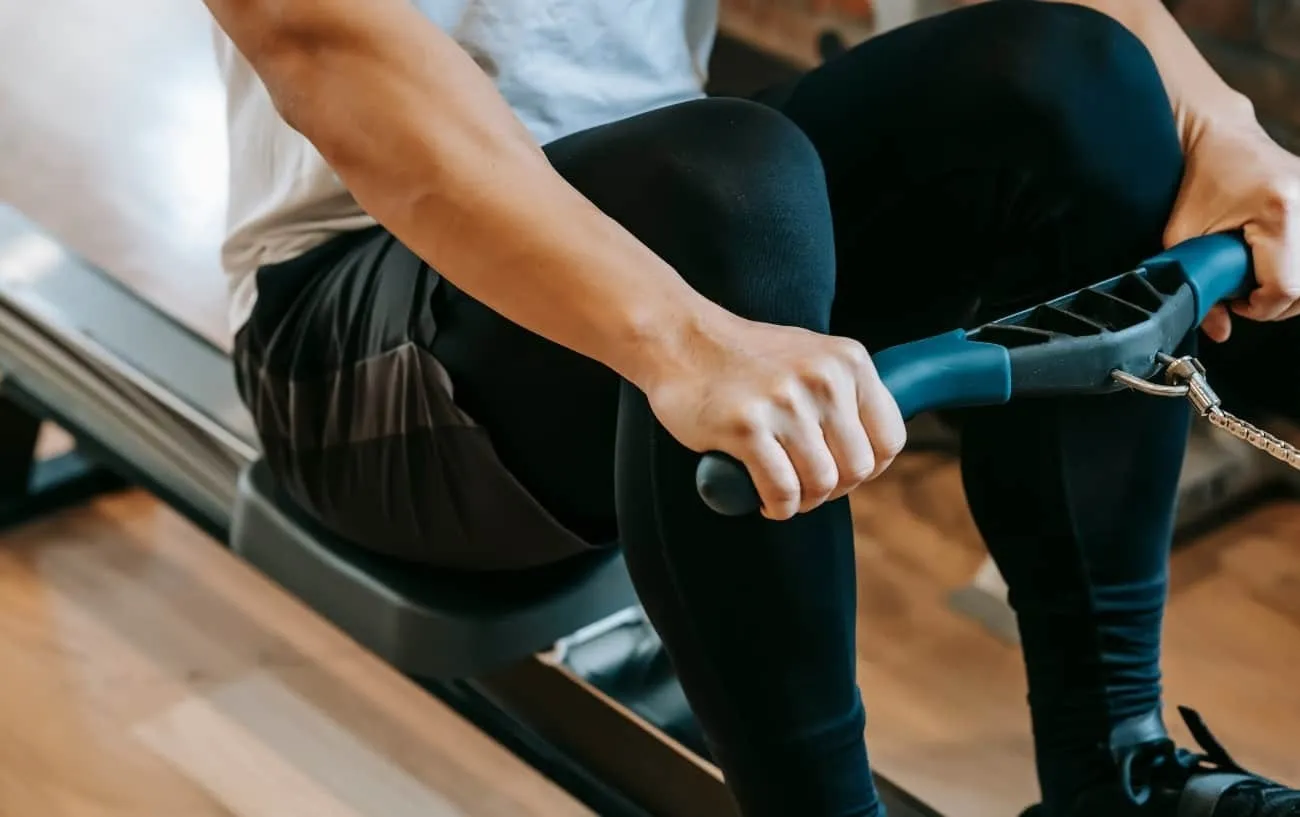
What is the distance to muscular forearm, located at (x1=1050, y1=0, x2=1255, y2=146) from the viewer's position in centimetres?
88

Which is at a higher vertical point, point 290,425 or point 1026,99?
point 1026,99

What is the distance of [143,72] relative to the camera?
7.59 ft

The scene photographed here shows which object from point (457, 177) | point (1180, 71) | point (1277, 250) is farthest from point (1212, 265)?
point (457, 177)

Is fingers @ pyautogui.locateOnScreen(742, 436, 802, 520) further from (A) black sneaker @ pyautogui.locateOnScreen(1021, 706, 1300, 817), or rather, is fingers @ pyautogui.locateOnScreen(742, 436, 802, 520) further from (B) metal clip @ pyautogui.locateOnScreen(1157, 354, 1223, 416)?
(A) black sneaker @ pyautogui.locateOnScreen(1021, 706, 1300, 817)

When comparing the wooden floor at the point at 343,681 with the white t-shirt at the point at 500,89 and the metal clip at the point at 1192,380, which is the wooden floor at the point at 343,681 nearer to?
the white t-shirt at the point at 500,89

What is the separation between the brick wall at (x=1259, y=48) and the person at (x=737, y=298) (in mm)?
589

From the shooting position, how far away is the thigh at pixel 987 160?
82 centimetres

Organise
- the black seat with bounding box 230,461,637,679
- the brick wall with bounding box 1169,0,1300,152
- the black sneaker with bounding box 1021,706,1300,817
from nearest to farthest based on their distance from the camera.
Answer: the black sneaker with bounding box 1021,706,1300,817 < the black seat with bounding box 230,461,637,679 < the brick wall with bounding box 1169,0,1300,152

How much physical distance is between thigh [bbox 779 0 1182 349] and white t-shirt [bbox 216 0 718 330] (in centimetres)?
12

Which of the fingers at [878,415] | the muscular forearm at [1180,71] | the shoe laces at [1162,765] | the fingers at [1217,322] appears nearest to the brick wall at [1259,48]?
the muscular forearm at [1180,71]

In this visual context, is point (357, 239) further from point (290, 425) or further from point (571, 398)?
point (571, 398)

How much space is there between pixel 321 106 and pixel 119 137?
63.5 inches

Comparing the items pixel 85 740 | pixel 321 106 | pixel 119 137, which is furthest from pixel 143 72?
pixel 321 106

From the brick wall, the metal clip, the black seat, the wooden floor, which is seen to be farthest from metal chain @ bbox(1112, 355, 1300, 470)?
the brick wall
